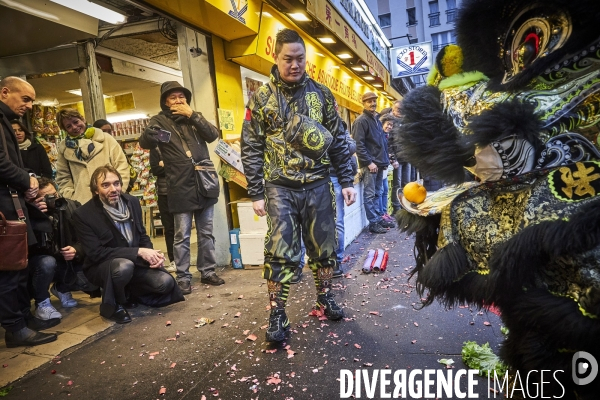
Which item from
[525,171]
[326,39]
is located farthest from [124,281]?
[326,39]

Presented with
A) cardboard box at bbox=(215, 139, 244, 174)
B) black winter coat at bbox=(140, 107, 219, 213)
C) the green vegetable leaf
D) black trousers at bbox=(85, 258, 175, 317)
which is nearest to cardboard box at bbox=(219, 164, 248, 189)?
cardboard box at bbox=(215, 139, 244, 174)

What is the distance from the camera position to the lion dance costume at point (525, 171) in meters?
1.06

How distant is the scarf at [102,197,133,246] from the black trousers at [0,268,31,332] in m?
0.76

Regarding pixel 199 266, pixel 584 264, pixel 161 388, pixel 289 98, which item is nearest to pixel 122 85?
pixel 199 266

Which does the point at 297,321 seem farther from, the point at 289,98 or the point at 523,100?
the point at 523,100

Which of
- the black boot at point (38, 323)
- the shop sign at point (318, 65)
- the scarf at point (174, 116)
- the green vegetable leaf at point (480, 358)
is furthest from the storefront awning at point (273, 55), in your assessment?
the green vegetable leaf at point (480, 358)

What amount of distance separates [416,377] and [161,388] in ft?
4.53

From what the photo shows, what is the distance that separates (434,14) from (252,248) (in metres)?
38.5

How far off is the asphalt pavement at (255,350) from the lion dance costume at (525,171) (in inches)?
18.7

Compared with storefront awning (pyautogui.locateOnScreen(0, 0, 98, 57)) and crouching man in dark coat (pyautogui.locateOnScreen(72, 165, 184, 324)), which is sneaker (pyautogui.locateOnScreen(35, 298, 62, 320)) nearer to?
crouching man in dark coat (pyautogui.locateOnScreen(72, 165, 184, 324))

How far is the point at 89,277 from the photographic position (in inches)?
135

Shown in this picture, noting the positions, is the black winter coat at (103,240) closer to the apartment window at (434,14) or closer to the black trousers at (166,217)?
the black trousers at (166,217)

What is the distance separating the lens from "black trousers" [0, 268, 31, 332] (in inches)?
107

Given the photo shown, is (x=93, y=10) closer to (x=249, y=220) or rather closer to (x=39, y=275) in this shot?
(x=249, y=220)
